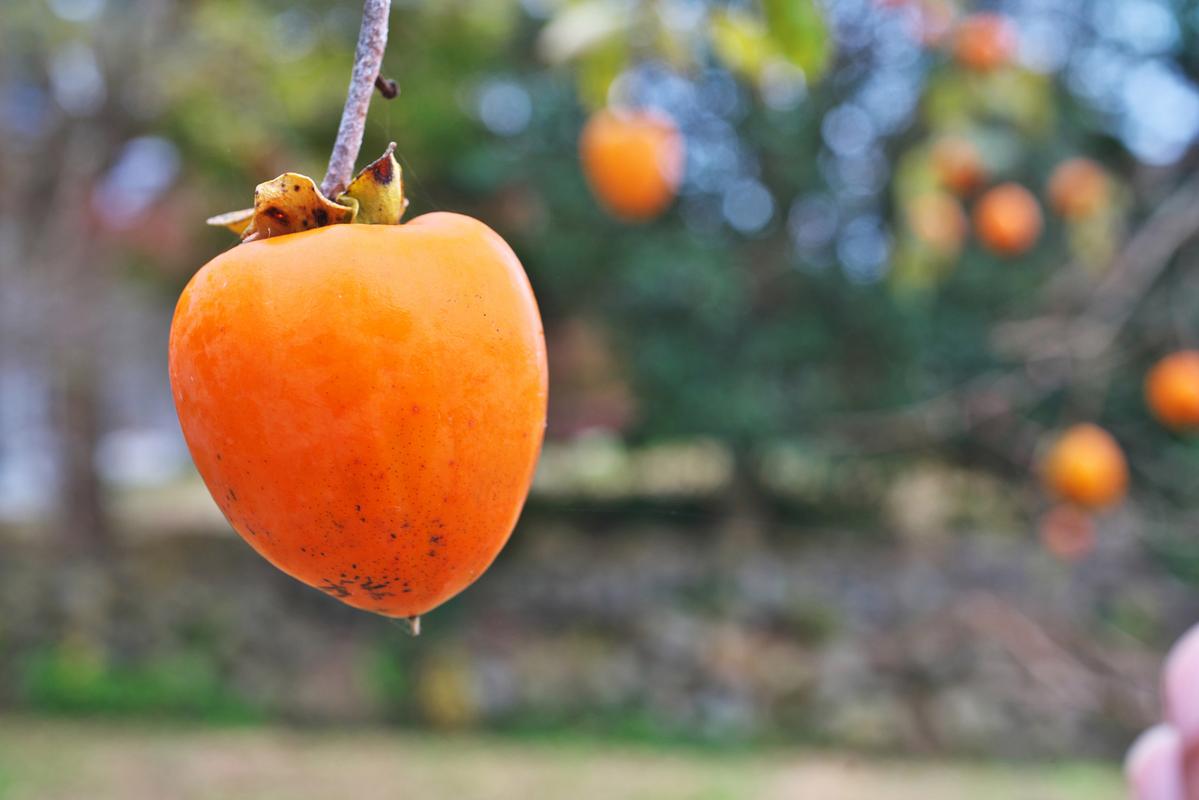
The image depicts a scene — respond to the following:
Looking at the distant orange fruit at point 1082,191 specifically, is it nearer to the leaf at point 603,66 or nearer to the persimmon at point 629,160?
the persimmon at point 629,160

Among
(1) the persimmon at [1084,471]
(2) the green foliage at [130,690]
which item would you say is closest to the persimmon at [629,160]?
(1) the persimmon at [1084,471]

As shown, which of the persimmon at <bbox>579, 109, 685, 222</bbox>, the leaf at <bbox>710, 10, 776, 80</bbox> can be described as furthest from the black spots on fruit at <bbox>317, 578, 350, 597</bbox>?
the persimmon at <bbox>579, 109, 685, 222</bbox>

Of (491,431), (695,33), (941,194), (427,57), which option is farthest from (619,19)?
(427,57)

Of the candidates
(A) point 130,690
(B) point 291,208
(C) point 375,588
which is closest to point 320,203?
(B) point 291,208

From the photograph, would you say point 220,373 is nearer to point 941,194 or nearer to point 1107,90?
point 941,194

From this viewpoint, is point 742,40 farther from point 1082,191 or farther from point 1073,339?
point 1082,191

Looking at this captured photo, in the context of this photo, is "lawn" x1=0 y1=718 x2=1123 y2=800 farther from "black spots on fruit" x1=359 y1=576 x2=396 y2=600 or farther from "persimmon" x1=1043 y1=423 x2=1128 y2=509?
"black spots on fruit" x1=359 y1=576 x2=396 y2=600
